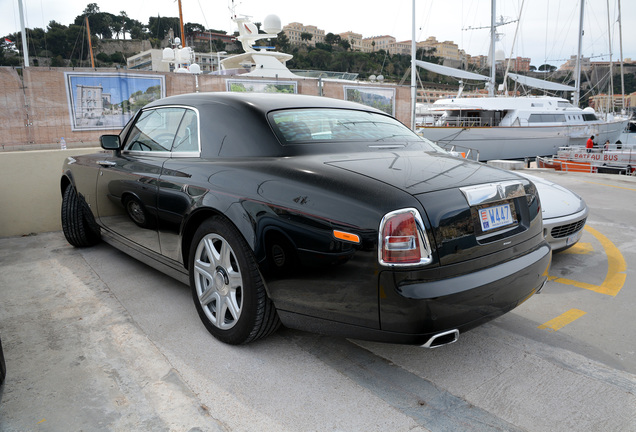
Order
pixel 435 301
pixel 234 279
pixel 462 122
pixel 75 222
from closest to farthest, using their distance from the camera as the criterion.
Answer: pixel 435 301 → pixel 234 279 → pixel 75 222 → pixel 462 122

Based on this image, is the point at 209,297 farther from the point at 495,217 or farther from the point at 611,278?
the point at 611,278

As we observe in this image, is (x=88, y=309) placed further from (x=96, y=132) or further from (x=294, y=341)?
(x=96, y=132)

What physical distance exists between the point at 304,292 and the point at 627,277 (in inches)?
125

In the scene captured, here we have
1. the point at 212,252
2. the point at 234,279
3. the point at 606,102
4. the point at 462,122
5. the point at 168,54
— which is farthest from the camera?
the point at 606,102

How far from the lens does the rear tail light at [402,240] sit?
1.92 m

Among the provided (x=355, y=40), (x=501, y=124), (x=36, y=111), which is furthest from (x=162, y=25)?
(x=36, y=111)

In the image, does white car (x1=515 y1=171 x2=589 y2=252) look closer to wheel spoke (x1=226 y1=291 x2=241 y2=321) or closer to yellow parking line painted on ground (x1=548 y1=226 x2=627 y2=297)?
yellow parking line painted on ground (x1=548 y1=226 x2=627 y2=297)

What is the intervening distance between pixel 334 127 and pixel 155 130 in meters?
1.48

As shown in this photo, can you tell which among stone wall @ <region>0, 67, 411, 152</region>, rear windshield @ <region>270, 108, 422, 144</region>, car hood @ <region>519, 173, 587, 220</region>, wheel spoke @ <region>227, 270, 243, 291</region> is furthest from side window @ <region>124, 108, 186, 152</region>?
stone wall @ <region>0, 67, 411, 152</region>

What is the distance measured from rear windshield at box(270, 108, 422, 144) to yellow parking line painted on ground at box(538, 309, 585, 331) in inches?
60.7

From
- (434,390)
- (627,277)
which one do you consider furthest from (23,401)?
(627,277)

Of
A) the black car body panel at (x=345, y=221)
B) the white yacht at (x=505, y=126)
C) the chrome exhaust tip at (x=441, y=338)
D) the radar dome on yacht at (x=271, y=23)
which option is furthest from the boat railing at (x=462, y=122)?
the chrome exhaust tip at (x=441, y=338)

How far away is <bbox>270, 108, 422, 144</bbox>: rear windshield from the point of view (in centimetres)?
272

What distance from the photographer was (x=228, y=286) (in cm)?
258
